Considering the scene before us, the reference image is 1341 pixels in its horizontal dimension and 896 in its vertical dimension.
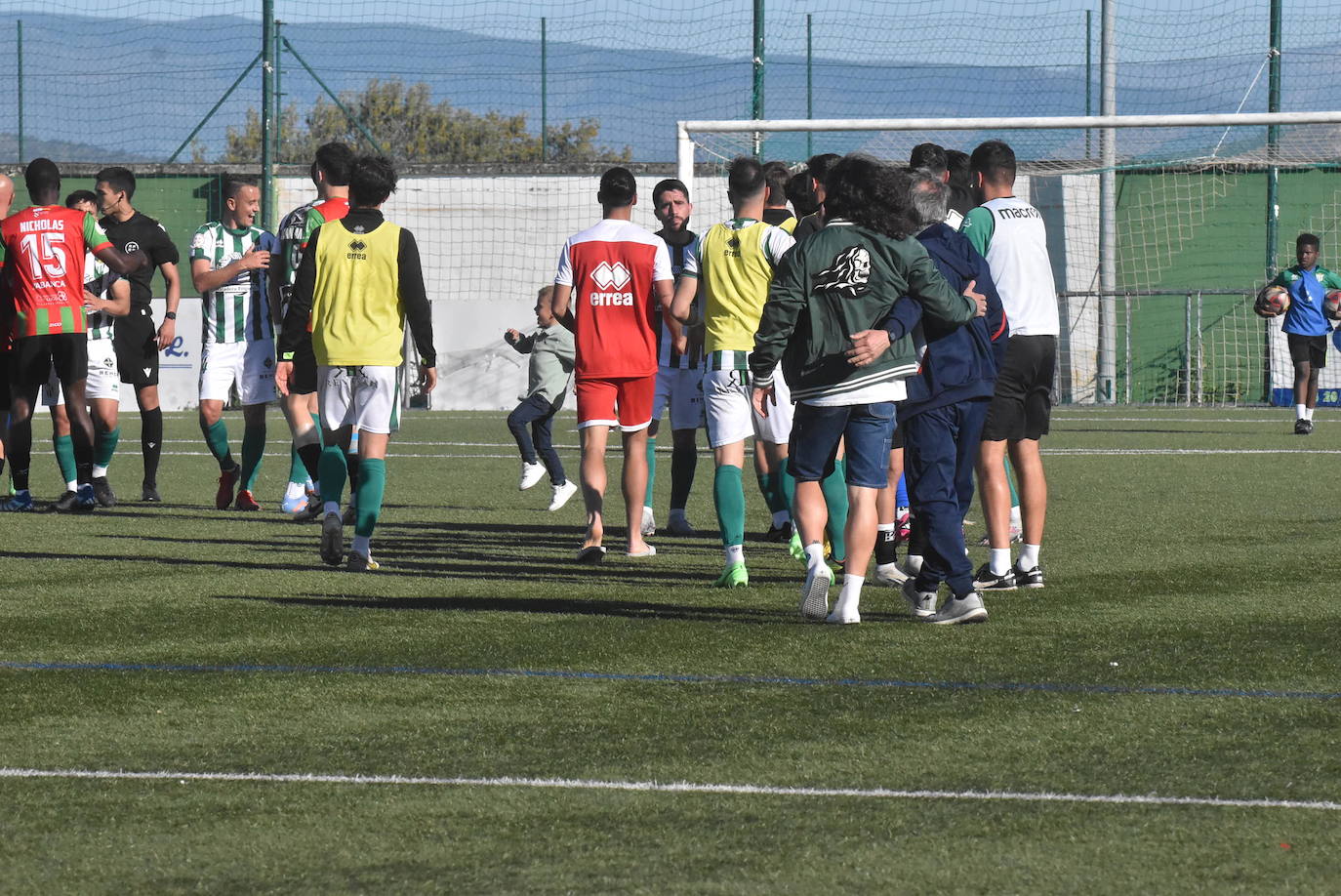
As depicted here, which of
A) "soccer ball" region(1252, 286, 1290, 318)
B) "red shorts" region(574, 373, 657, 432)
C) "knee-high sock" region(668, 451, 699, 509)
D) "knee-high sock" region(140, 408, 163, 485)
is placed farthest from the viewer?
"soccer ball" region(1252, 286, 1290, 318)

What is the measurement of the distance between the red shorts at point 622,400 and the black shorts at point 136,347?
4.81 metres

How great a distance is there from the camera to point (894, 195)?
7078 mm

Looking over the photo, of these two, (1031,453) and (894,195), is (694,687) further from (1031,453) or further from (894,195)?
(1031,453)

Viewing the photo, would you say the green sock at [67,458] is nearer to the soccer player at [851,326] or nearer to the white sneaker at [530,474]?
the white sneaker at [530,474]

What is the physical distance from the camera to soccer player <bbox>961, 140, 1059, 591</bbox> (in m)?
8.34

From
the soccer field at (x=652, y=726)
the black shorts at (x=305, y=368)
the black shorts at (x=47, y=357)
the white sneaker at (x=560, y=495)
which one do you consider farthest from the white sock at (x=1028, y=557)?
the black shorts at (x=47, y=357)

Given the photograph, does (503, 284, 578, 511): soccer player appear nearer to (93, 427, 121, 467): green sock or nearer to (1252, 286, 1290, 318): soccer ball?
(93, 427, 121, 467): green sock

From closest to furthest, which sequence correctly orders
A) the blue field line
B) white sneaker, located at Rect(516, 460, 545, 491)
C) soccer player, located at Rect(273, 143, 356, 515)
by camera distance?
1. the blue field line
2. soccer player, located at Rect(273, 143, 356, 515)
3. white sneaker, located at Rect(516, 460, 545, 491)

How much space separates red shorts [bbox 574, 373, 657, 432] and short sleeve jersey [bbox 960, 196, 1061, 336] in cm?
199

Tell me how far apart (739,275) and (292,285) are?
2.54m

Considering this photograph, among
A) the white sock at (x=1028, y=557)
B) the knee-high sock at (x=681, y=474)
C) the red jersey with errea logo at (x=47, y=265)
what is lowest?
the white sock at (x=1028, y=557)

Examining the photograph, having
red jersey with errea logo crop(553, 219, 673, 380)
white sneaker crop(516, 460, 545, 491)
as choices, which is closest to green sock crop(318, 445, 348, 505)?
red jersey with errea logo crop(553, 219, 673, 380)

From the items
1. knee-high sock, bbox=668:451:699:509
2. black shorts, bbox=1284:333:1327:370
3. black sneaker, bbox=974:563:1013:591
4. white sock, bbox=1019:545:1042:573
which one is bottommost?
black sneaker, bbox=974:563:1013:591

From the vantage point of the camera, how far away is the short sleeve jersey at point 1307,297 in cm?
2039
